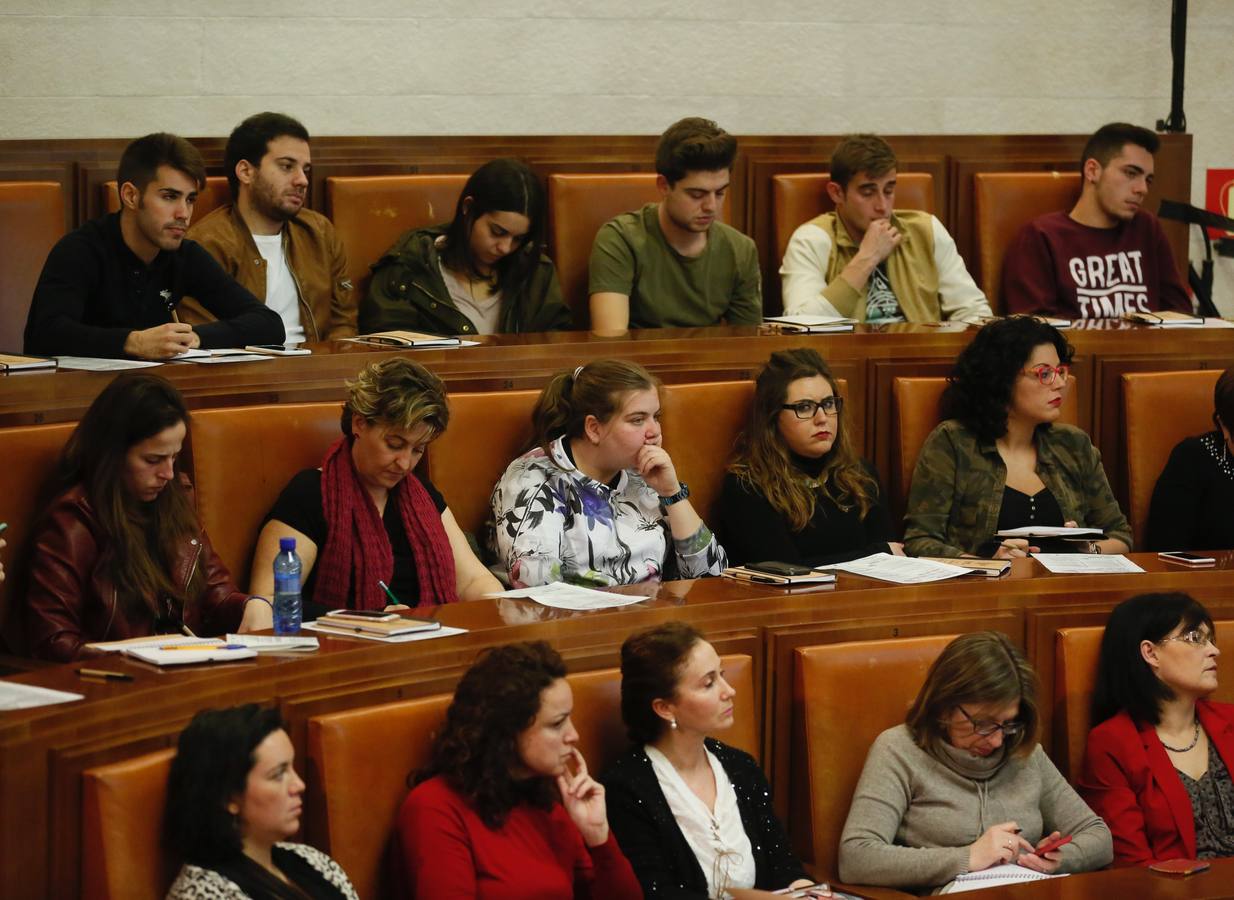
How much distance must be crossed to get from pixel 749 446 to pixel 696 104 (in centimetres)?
199

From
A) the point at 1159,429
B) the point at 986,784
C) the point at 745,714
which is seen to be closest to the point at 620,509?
the point at 745,714

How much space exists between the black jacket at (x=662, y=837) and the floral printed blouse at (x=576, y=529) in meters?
0.62

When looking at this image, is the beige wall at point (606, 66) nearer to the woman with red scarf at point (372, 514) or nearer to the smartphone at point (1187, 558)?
the woman with red scarf at point (372, 514)

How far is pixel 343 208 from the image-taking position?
14.3 feet

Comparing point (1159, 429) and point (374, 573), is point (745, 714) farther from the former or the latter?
point (1159, 429)

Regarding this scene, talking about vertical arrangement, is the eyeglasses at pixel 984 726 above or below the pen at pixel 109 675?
below

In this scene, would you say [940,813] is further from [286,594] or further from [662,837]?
[286,594]

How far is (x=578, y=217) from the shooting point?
14.8 feet

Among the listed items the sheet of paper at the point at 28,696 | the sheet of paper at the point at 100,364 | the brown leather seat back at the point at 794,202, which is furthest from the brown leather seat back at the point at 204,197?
the sheet of paper at the point at 28,696

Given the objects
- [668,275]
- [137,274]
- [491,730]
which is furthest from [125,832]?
[668,275]

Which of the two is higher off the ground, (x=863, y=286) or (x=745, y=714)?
(x=863, y=286)

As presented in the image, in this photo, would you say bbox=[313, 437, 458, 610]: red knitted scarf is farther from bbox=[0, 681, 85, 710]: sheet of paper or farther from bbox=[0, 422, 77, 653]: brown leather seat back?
bbox=[0, 681, 85, 710]: sheet of paper

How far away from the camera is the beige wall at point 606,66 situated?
4555 mm

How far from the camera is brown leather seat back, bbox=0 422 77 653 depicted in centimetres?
275
